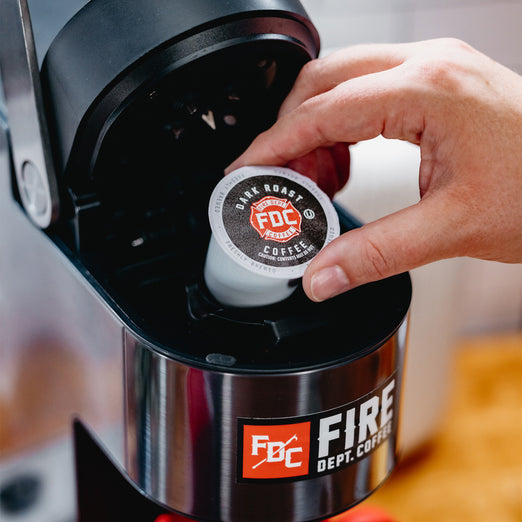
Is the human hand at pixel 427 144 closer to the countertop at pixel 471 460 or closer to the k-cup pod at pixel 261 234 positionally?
the k-cup pod at pixel 261 234

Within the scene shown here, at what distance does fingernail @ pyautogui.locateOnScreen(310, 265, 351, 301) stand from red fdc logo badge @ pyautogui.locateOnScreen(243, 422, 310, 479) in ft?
0.27

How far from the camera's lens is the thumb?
477 mm

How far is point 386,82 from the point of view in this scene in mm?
520

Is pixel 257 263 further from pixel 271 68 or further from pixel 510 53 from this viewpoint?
pixel 510 53

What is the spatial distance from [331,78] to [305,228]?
13 centimetres

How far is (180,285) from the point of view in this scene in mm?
542

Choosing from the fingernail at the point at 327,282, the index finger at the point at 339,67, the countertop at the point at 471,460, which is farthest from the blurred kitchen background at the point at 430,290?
the fingernail at the point at 327,282

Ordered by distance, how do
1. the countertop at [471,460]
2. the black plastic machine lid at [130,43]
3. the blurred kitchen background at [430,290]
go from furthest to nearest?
the countertop at [471,460], the blurred kitchen background at [430,290], the black plastic machine lid at [130,43]

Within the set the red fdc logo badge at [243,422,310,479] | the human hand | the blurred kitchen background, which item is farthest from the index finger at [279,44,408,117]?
the blurred kitchen background

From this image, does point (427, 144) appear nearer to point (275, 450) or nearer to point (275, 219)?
point (275, 219)

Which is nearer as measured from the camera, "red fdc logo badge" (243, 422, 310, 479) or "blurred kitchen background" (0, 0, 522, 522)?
"red fdc logo badge" (243, 422, 310, 479)

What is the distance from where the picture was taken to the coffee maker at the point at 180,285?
466 mm

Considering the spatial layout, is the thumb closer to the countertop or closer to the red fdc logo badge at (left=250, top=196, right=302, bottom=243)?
the red fdc logo badge at (left=250, top=196, right=302, bottom=243)

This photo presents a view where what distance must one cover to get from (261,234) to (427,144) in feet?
0.46
